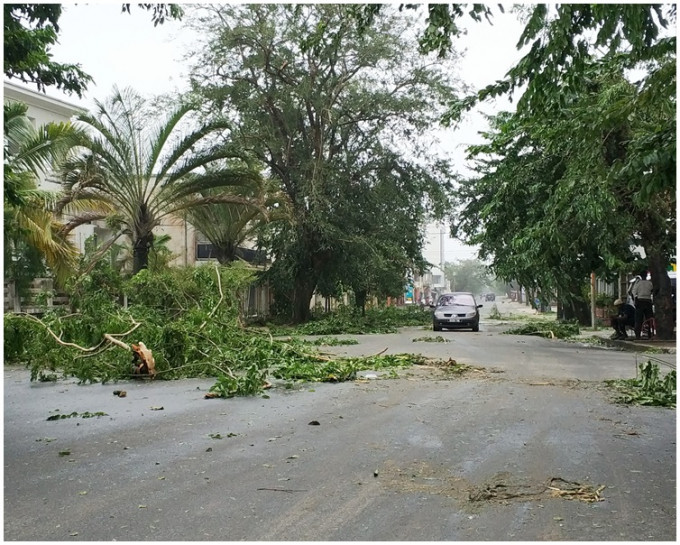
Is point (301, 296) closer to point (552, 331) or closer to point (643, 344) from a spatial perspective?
point (552, 331)

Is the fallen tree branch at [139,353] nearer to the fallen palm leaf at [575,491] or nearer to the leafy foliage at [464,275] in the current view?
the fallen palm leaf at [575,491]

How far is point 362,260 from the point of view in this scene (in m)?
31.4

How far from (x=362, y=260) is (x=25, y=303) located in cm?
1406

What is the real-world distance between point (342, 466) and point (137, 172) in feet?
50.4

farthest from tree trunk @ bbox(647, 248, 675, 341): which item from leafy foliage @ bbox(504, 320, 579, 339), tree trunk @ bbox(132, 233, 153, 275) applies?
tree trunk @ bbox(132, 233, 153, 275)

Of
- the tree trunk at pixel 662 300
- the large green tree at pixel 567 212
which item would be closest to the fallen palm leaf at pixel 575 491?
the large green tree at pixel 567 212

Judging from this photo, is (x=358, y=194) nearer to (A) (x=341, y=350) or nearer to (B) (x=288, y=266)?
(B) (x=288, y=266)

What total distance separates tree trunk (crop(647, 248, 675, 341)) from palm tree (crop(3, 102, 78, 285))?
50.6 ft

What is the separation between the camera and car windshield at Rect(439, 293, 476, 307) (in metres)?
29.8

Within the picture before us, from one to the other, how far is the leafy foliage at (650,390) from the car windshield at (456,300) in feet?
61.5

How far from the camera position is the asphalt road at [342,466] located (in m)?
4.51

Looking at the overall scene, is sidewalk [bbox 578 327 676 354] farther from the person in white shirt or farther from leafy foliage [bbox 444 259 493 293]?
leafy foliage [bbox 444 259 493 293]

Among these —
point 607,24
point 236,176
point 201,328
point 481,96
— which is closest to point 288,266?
point 236,176

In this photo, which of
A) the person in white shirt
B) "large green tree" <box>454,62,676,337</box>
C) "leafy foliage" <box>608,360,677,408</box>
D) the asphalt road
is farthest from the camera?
the person in white shirt
